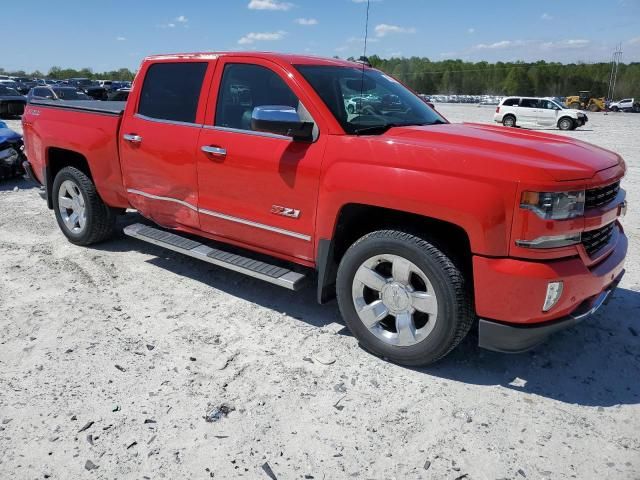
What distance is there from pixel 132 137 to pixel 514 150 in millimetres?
3205

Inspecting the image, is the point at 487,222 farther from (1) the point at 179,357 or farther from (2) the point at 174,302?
(2) the point at 174,302

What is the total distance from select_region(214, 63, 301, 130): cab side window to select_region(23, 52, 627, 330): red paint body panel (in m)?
0.06

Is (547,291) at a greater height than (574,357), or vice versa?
(547,291)

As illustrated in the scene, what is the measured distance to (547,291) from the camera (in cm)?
278

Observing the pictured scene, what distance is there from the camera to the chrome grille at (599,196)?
2926 mm

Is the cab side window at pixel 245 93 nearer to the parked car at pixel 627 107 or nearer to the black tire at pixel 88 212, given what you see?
the black tire at pixel 88 212

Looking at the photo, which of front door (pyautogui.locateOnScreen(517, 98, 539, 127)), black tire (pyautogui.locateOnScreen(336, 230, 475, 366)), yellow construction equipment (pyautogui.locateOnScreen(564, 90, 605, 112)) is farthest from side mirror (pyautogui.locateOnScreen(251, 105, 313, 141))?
yellow construction equipment (pyautogui.locateOnScreen(564, 90, 605, 112))

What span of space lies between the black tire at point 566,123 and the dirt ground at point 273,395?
80.4ft

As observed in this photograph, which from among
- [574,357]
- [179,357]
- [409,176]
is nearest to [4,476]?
[179,357]

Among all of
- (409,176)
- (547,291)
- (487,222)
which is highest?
(409,176)

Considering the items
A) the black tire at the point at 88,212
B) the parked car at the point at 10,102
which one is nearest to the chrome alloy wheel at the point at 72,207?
the black tire at the point at 88,212

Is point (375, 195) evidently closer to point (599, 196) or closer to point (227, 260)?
point (599, 196)

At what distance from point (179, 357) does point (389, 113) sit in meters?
2.32

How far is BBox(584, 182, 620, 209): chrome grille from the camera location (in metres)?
2.93
